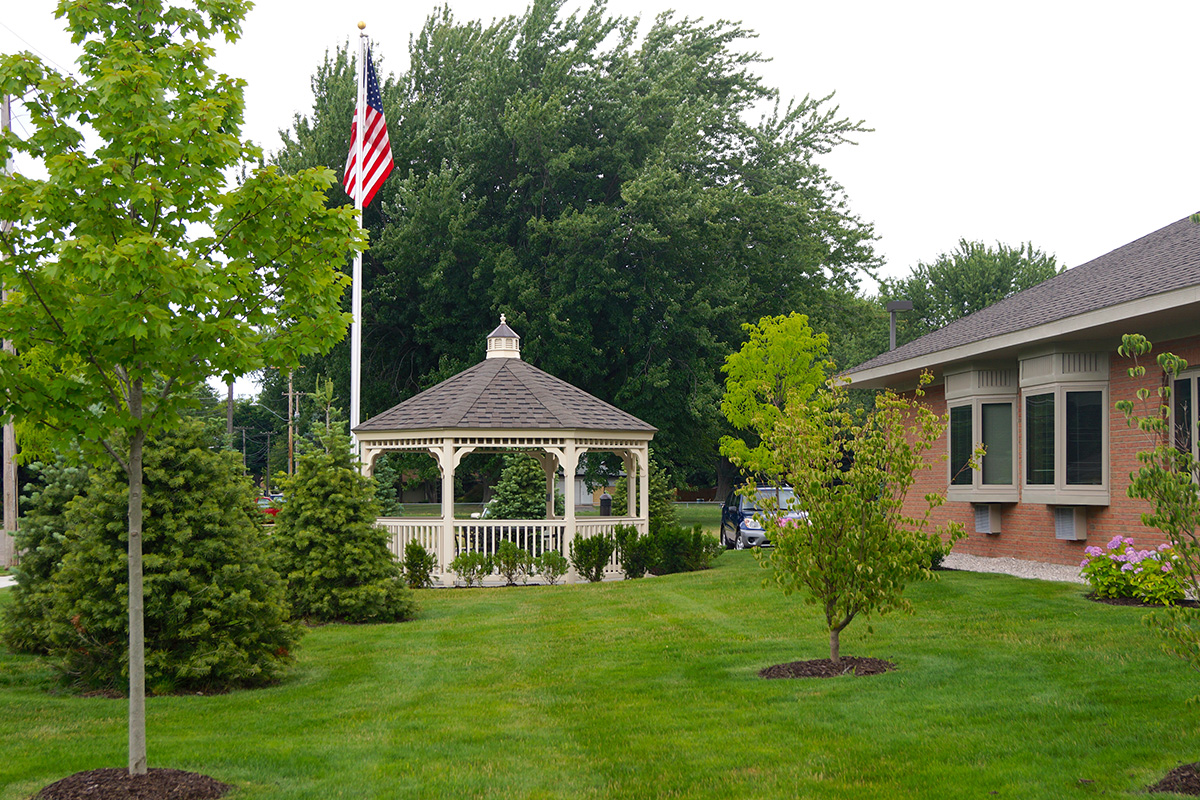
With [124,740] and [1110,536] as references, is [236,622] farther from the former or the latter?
[1110,536]

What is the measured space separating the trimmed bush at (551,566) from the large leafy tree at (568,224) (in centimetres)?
955

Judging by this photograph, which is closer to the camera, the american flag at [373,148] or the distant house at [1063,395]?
the distant house at [1063,395]

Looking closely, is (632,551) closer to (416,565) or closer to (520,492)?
(416,565)

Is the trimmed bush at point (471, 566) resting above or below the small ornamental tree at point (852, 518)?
below

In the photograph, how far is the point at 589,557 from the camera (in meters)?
19.4

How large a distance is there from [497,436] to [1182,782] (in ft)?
48.8

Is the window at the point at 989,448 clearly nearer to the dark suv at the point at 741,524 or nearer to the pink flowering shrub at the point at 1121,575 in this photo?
the pink flowering shrub at the point at 1121,575

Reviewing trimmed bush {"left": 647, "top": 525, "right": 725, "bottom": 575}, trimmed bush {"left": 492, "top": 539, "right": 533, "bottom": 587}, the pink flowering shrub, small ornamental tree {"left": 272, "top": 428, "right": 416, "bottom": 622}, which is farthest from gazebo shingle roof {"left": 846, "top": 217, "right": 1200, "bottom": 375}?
small ornamental tree {"left": 272, "top": 428, "right": 416, "bottom": 622}

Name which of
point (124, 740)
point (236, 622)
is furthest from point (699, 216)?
point (124, 740)

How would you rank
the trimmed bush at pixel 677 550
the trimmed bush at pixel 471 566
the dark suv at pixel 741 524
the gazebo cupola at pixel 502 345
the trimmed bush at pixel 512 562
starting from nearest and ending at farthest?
the trimmed bush at pixel 471 566, the trimmed bush at pixel 512 562, the trimmed bush at pixel 677 550, the gazebo cupola at pixel 502 345, the dark suv at pixel 741 524

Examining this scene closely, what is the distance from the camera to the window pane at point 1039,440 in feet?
50.7

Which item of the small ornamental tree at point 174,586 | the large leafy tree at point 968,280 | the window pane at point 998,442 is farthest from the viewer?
the large leafy tree at point 968,280

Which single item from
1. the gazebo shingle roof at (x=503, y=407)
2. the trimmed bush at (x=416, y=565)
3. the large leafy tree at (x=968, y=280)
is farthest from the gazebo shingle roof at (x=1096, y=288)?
the large leafy tree at (x=968, y=280)

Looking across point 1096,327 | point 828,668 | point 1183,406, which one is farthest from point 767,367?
point 828,668
